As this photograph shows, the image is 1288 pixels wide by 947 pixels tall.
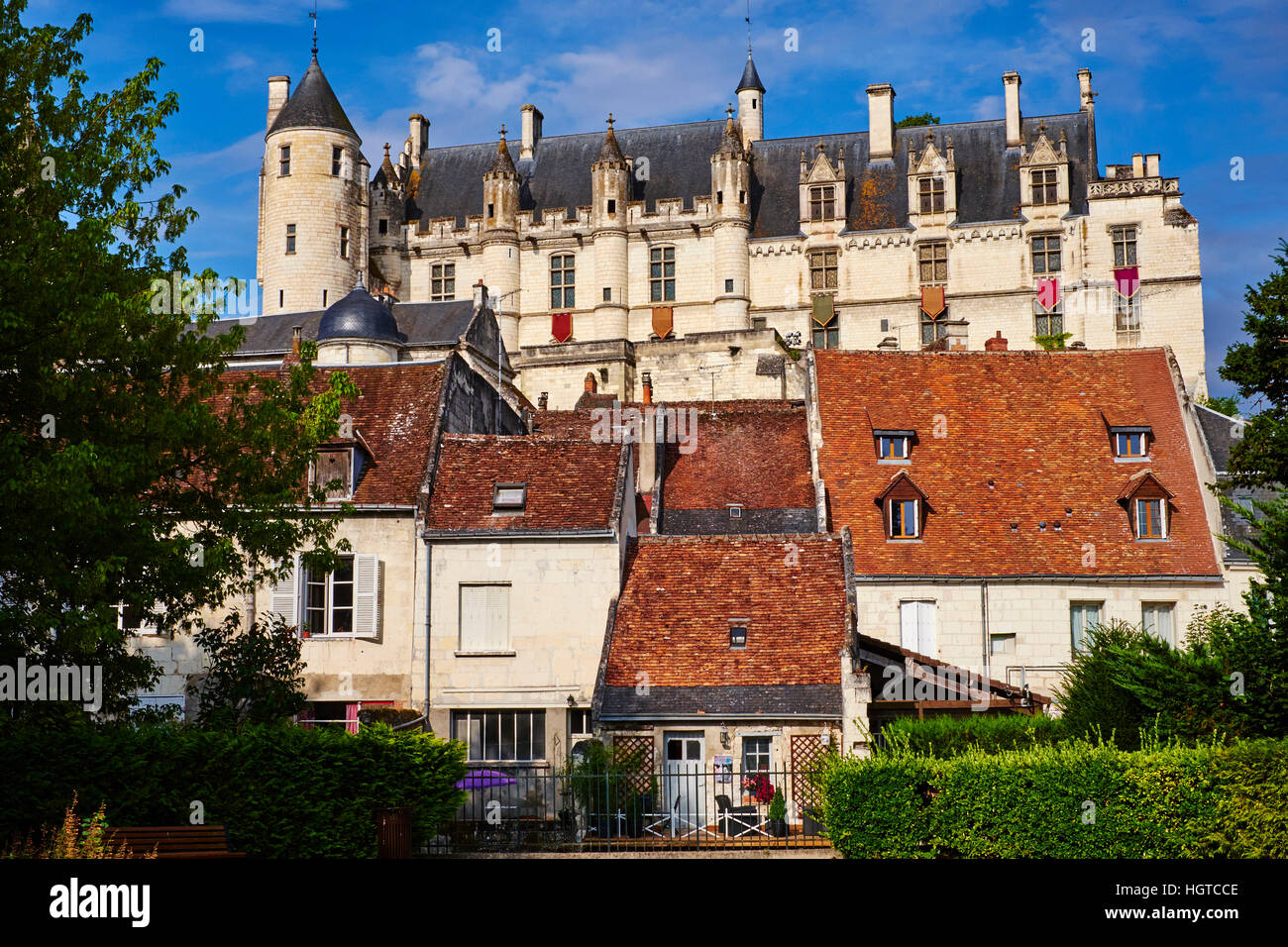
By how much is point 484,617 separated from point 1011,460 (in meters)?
13.1

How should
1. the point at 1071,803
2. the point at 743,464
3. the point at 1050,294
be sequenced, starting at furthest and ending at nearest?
the point at 1050,294
the point at 743,464
the point at 1071,803

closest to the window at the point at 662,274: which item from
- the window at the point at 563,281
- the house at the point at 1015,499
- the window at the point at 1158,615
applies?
the window at the point at 563,281

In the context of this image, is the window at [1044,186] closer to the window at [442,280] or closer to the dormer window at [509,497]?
the window at [442,280]

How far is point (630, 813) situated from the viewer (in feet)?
69.6

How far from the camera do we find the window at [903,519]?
1190 inches

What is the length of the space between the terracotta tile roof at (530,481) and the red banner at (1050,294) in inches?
1483

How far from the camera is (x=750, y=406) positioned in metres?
39.6

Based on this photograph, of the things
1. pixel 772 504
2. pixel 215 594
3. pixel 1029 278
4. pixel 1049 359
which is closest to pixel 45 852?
pixel 215 594

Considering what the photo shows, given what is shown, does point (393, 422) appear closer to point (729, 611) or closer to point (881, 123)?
point (729, 611)

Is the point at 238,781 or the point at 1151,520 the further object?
the point at 1151,520

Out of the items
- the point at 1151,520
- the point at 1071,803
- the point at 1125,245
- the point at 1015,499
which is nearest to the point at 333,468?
the point at 1015,499

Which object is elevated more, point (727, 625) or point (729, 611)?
point (729, 611)

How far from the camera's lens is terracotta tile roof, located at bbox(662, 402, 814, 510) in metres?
32.6
